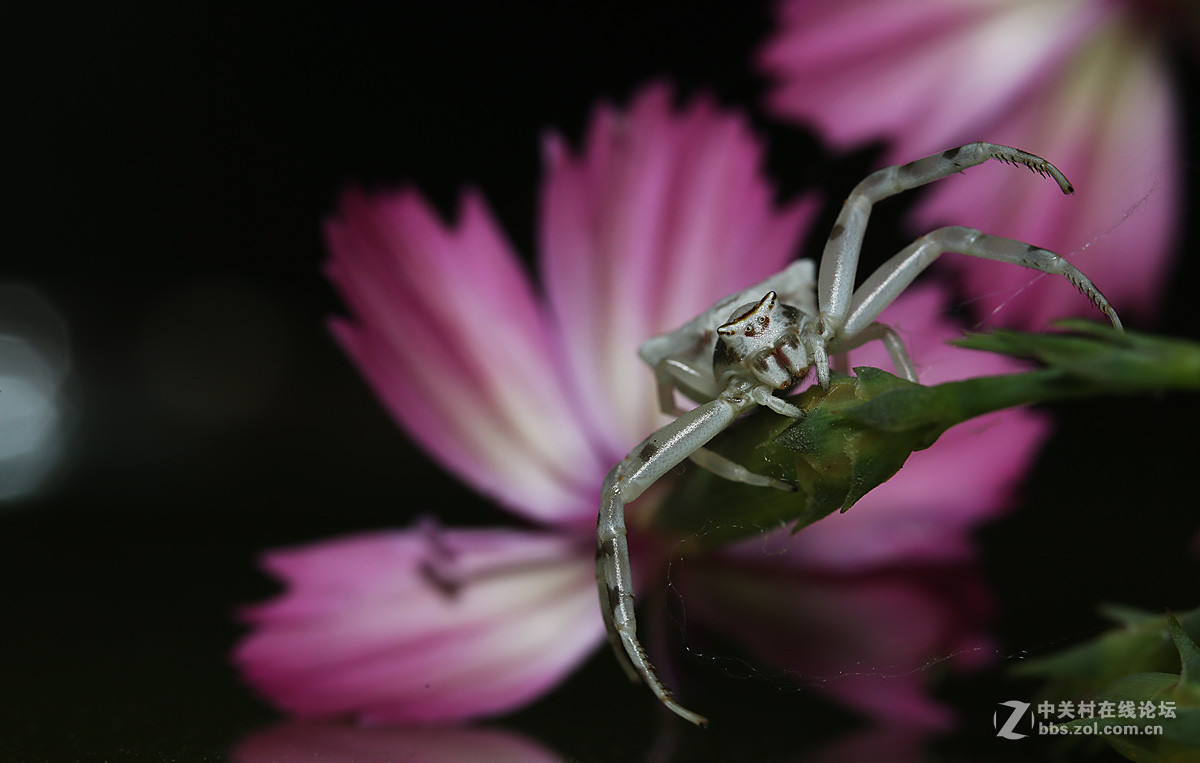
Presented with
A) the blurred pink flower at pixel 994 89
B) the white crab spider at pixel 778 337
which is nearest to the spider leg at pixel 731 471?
the white crab spider at pixel 778 337

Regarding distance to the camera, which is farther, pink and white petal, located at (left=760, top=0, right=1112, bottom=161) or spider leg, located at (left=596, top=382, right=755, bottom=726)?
pink and white petal, located at (left=760, top=0, right=1112, bottom=161)

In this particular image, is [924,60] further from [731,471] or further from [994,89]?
[731,471]

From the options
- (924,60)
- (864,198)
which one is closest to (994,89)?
(924,60)

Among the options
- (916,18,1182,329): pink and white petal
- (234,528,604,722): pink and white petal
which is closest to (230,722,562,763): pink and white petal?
(234,528,604,722): pink and white petal

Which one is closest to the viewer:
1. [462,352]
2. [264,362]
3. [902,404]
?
[902,404]

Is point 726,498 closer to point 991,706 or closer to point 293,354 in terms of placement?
point 991,706

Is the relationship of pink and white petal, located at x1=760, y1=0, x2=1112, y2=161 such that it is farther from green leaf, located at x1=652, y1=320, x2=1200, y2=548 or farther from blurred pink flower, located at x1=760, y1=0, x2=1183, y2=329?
green leaf, located at x1=652, y1=320, x2=1200, y2=548
